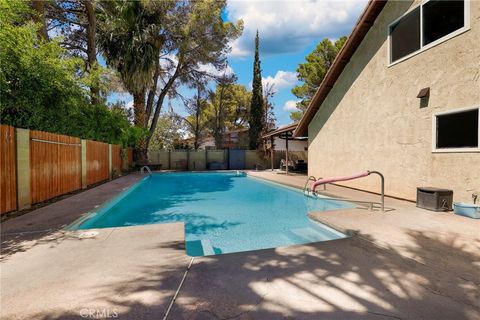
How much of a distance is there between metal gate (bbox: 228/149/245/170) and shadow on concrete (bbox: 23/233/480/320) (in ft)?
62.3

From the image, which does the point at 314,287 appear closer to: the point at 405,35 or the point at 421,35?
the point at 421,35

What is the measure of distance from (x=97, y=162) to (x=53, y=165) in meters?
4.25

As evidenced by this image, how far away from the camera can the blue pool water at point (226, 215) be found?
527 centimetres

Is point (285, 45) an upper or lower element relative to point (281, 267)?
upper

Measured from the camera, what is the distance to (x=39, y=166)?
659 cm

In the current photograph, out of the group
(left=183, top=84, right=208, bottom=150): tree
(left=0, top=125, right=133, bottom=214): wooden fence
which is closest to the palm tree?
(left=0, top=125, right=133, bottom=214): wooden fence

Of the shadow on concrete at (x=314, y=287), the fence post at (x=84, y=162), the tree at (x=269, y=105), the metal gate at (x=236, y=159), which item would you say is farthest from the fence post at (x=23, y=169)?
the tree at (x=269, y=105)

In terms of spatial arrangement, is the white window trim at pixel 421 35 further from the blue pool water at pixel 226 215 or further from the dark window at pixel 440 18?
the blue pool water at pixel 226 215

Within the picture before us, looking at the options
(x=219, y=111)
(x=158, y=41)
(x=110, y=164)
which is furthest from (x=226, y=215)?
(x=219, y=111)

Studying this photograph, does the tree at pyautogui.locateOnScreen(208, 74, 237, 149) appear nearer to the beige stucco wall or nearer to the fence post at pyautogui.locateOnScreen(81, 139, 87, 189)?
the beige stucco wall

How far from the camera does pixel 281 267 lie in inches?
119

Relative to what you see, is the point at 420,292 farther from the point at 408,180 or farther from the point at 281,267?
the point at 408,180

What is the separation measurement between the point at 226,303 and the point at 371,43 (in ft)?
30.6

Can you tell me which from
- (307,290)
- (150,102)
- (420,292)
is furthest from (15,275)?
(150,102)
